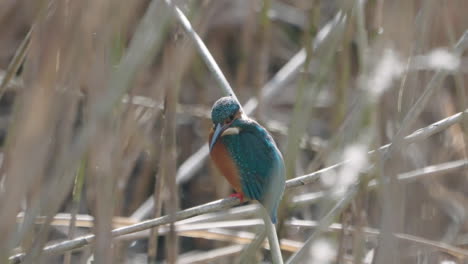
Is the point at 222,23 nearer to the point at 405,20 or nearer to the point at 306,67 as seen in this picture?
Result: the point at 306,67

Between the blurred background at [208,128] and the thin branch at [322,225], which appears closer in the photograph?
the blurred background at [208,128]

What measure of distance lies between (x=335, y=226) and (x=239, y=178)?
18.5 inches

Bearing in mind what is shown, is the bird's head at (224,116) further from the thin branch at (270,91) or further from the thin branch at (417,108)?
the thin branch at (417,108)

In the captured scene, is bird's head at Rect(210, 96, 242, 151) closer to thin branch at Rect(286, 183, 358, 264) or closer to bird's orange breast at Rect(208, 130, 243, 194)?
bird's orange breast at Rect(208, 130, 243, 194)

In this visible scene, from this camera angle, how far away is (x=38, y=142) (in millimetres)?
1663

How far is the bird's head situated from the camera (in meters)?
2.76

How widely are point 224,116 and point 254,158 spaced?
7.9 inches

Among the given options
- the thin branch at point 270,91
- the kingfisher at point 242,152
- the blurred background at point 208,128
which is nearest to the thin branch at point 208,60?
the blurred background at point 208,128

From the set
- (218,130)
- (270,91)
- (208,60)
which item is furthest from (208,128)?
(208,60)

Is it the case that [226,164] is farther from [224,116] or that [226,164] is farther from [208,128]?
[208,128]

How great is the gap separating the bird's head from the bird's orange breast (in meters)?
0.03

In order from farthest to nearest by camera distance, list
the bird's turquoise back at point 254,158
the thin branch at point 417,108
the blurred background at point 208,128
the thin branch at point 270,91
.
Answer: the thin branch at point 270,91 < the bird's turquoise back at point 254,158 < the thin branch at point 417,108 < the blurred background at point 208,128

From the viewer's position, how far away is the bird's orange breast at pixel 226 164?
281 centimetres

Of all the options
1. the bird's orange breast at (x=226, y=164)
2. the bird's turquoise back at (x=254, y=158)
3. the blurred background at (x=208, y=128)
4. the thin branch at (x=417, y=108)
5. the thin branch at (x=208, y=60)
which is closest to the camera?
the blurred background at (x=208, y=128)
